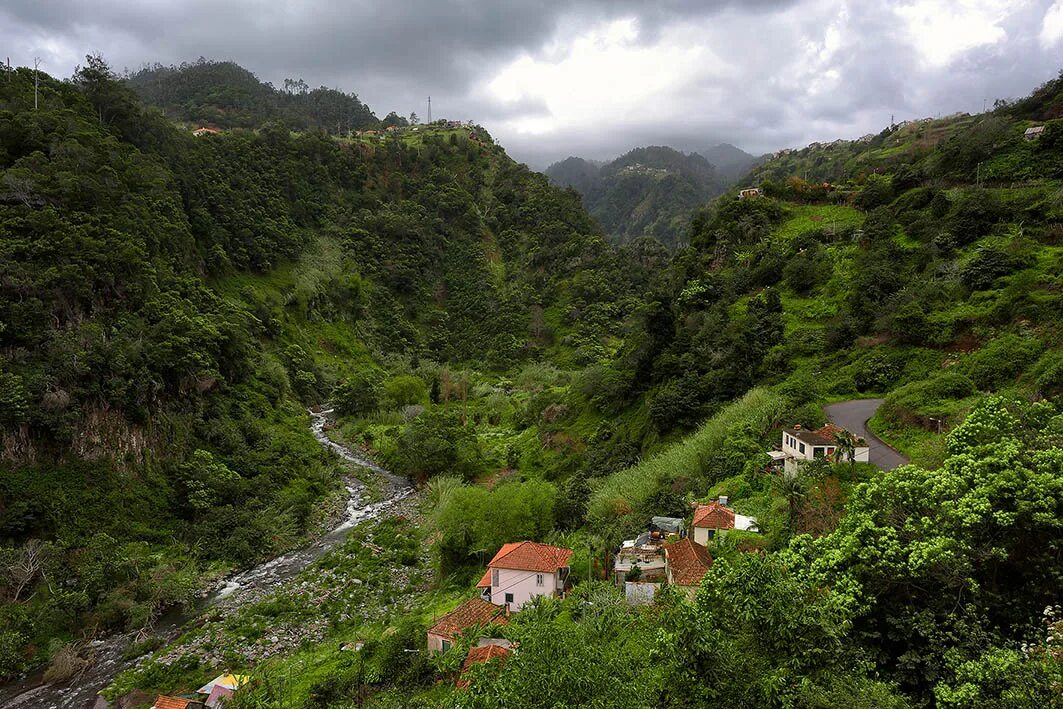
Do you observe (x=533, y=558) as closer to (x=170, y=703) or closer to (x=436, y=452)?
(x=170, y=703)

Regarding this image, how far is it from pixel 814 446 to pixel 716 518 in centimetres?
442

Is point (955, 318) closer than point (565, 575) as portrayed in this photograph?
No

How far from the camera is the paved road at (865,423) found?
19.2 m

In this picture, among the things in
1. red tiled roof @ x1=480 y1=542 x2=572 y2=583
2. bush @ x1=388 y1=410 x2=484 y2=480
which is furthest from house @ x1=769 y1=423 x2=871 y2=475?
bush @ x1=388 y1=410 x2=484 y2=480

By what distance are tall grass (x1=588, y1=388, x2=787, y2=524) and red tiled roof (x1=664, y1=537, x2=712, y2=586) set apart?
5.21m

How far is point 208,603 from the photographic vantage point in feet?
85.9

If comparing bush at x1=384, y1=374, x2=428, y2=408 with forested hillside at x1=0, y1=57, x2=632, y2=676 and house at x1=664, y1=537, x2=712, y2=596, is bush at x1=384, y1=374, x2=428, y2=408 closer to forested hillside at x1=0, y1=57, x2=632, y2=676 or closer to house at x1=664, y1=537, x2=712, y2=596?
forested hillside at x1=0, y1=57, x2=632, y2=676

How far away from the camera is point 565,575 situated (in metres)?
22.6

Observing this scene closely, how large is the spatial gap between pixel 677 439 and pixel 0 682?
2978 cm

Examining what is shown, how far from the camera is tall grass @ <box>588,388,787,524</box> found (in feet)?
81.1

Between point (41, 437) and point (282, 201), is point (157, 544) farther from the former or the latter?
point (282, 201)

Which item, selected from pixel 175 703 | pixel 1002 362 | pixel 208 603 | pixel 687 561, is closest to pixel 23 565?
pixel 208 603

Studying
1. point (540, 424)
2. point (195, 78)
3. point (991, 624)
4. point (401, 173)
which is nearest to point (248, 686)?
point (991, 624)

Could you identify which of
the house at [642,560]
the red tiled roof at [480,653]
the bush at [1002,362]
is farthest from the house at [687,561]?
the bush at [1002,362]
